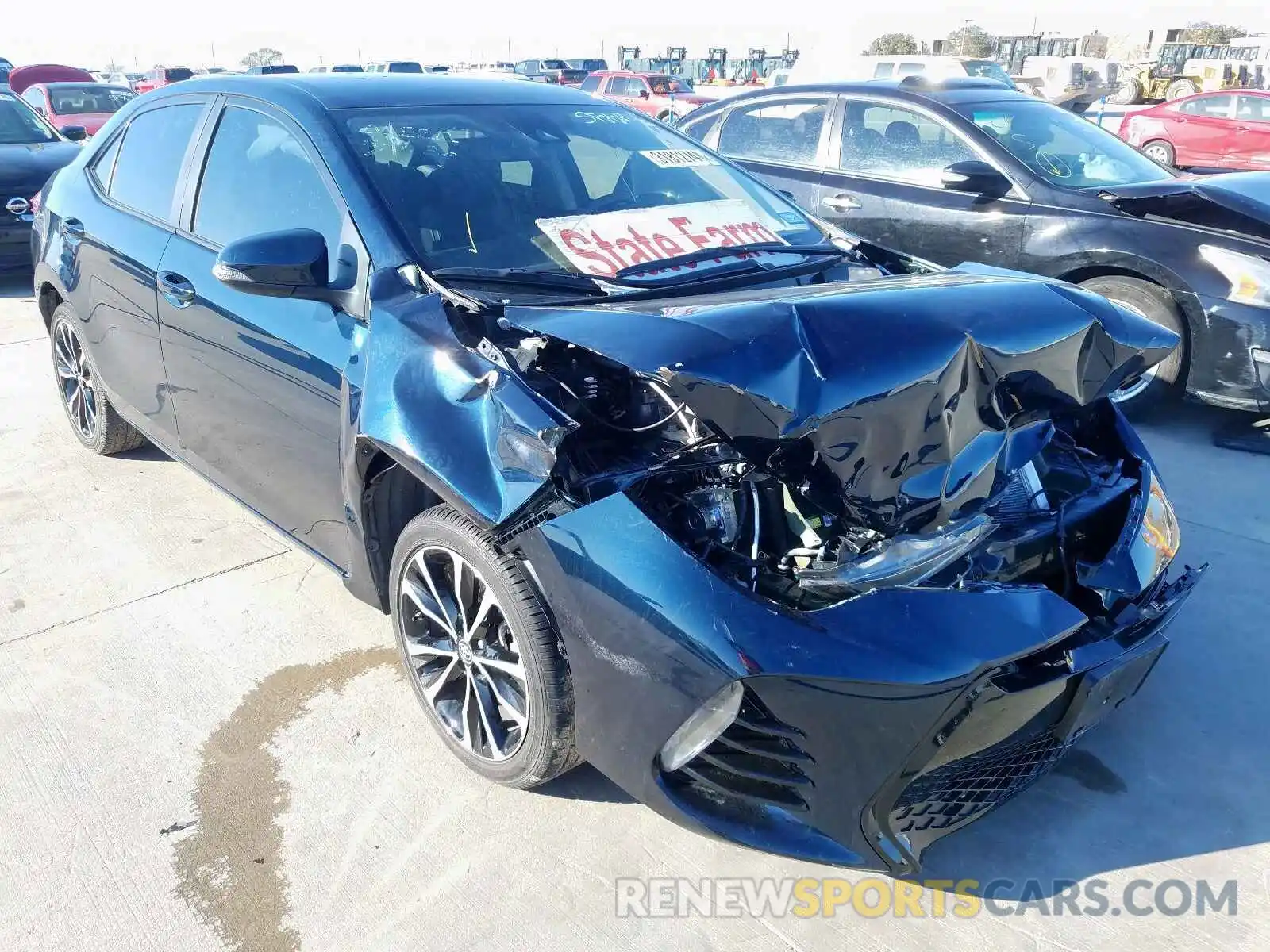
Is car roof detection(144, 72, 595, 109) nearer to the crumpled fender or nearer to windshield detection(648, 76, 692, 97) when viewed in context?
the crumpled fender

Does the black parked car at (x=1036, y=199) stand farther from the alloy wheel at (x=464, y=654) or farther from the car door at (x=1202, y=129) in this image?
the car door at (x=1202, y=129)

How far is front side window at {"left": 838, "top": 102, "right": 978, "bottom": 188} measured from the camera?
225 inches

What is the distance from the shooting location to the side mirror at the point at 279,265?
8.59 feet

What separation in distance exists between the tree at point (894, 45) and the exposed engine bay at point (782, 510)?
54592mm

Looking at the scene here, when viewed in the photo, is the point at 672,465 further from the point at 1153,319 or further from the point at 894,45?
the point at 894,45

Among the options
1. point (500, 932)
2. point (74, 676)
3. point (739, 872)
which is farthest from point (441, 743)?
point (74, 676)

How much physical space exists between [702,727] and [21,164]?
28.6 ft

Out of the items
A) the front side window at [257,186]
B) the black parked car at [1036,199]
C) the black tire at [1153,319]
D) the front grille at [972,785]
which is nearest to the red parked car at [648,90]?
the black parked car at [1036,199]

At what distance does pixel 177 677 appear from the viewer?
3.09m

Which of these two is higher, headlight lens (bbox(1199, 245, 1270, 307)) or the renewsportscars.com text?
headlight lens (bbox(1199, 245, 1270, 307))

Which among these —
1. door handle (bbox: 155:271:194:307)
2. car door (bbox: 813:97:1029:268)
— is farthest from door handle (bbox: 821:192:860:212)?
door handle (bbox: 155:271:194:307)

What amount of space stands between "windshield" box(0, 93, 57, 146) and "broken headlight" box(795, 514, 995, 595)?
949 cm

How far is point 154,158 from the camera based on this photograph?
12.4 feet

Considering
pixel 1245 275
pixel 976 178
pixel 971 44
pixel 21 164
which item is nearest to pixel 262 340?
pixel 976 178
